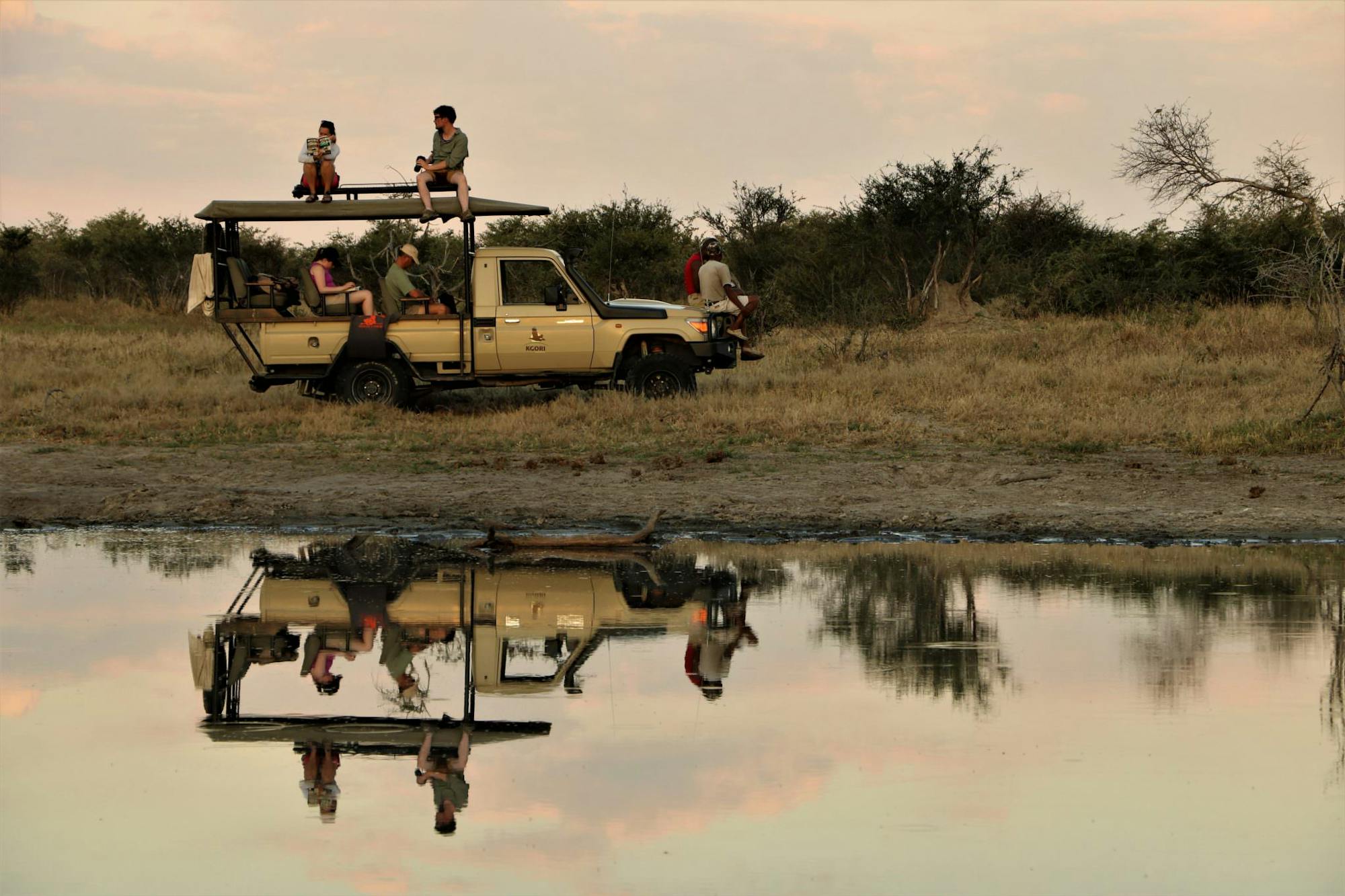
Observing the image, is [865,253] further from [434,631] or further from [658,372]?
[434,631]

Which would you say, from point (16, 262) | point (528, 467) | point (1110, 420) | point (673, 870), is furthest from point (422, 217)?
point (16, 262)

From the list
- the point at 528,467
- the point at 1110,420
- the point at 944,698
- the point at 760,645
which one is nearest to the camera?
the point at 944,698

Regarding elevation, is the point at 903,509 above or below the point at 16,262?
below

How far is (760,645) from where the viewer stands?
318 inches

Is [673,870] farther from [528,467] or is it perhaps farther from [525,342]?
[525,342]

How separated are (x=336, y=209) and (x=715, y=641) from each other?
34.9 feet

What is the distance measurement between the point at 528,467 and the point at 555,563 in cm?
377

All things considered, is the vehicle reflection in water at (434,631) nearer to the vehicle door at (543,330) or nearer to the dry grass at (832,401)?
the dry grass at (832,401)

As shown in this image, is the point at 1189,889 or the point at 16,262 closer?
the point at 1189,889

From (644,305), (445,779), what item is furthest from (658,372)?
(445,779)

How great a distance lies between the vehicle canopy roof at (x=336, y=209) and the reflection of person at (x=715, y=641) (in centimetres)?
919

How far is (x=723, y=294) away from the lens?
63.3 ft

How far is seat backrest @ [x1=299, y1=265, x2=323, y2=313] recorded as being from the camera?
1808 centimetres

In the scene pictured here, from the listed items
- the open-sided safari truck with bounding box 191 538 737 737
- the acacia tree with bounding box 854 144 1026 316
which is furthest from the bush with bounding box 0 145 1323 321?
the open-sided safari truck with bounding box 191 538 737 737
